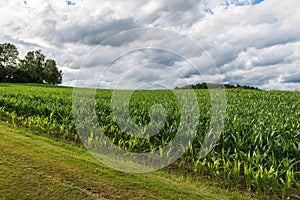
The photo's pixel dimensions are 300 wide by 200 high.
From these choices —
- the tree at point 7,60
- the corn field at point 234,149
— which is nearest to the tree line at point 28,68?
the tree at point 7,60

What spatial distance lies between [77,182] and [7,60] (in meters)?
69.4

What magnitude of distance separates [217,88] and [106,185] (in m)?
2.51

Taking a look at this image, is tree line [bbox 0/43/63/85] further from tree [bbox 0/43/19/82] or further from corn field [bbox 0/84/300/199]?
corn field [bbox 0/84/300/199]

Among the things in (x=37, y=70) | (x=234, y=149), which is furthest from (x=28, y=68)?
(x=234, y=149)

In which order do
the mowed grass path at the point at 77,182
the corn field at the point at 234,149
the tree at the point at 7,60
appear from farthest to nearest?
the tree at the point at 7,60 < the corn field at the point at 234,149 < the mowed grass path at the point at 77,182

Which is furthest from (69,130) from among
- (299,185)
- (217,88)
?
(299,185)

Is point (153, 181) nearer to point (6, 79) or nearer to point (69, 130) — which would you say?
point (69, 130)

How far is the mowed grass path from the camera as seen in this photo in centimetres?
338

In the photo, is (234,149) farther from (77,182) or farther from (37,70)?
(37,70)

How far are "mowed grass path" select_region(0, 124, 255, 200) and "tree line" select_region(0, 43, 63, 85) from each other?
61.1m

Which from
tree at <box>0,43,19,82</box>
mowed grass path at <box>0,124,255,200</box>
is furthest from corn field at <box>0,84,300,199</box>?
tree at <box>0,43,19,82</box>

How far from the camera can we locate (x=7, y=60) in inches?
2485

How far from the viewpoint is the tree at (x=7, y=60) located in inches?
2259

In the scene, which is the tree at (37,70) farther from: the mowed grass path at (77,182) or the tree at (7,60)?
the mowed grass path at (77,182)
